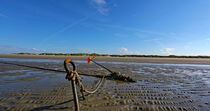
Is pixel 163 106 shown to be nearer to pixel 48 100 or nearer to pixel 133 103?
pixel 133 103

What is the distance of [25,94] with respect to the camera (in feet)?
11.0

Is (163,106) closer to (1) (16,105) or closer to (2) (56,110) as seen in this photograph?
(2) (56,110)

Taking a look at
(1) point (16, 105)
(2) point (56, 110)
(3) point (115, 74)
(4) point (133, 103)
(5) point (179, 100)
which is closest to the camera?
(2) point (56, 110)

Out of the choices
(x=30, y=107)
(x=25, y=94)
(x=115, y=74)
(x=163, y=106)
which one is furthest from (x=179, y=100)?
(x=25, y=94)

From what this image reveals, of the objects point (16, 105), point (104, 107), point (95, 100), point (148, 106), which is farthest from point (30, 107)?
point (148, 106)

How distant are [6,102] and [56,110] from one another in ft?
4.91

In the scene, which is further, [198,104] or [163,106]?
[198,104]

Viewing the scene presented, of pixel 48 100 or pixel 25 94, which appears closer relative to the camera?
pixel 48 100

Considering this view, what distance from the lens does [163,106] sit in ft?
9.20

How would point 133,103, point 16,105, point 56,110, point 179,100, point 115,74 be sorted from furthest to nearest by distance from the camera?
point 115,74
point 179,100
point 133,103
point 16,105
point 56,110

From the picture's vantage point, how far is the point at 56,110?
2438 mm

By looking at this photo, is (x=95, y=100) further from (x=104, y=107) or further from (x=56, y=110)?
(x=56, y=110)

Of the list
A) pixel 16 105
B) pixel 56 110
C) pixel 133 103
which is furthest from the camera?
pixel 133 103

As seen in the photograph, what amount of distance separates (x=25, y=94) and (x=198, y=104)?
5.04 meters
